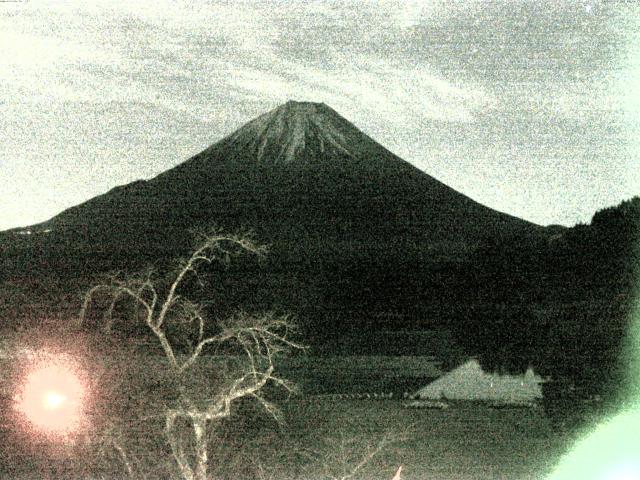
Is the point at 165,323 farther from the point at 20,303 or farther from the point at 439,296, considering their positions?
the point at 439,296

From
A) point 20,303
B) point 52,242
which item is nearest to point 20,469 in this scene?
point 20,303

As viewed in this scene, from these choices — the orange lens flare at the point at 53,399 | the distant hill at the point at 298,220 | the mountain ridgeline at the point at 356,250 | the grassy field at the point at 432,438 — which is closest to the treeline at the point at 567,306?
the mountain ridgeline at the point at 356,250

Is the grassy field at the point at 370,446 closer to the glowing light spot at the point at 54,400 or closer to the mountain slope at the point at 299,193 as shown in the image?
the glowing light spot at the point at 54,400

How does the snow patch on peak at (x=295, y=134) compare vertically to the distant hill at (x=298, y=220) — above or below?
above

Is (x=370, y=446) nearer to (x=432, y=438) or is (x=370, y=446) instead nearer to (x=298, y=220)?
(x=432, y=438)

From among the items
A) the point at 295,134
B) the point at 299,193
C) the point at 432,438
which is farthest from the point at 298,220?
the point at 432,438

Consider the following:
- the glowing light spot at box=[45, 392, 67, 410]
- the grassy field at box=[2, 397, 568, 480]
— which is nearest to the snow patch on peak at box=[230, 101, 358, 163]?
the grassy field at box=[2, 397, 568, 480]
